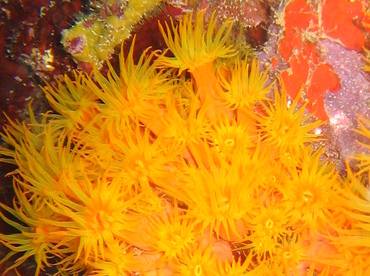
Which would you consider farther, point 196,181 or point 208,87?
point 208,87

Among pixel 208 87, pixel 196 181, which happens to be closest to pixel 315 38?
pixel 208 87

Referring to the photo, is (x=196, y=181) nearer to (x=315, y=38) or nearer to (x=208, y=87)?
(x=208, y=87)

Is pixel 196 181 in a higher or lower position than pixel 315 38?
lower

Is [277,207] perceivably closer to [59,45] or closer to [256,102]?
[256,102]

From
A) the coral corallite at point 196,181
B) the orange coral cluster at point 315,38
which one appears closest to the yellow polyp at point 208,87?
the coral corallite at point 196,181

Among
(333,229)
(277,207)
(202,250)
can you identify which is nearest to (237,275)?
(202,250)

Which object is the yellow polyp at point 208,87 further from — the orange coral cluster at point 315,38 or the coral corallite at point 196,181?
the orange coral cluster at point 315,38
